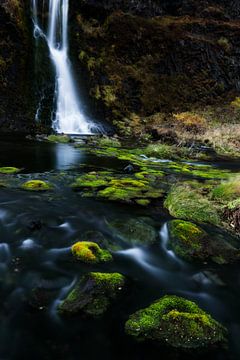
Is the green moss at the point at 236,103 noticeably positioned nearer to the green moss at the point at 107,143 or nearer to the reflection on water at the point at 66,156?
the green moss at the point at 107,143

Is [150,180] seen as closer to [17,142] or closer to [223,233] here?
[223,233]

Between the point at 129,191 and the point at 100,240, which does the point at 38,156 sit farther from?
the point at 100,240

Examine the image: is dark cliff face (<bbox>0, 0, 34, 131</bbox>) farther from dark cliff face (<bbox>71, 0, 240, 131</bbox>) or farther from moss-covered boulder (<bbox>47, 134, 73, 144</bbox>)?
dark cliff face (<bbox>71, 0, 240, 131</bbox>)

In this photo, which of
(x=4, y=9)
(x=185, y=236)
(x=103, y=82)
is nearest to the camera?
(x=185, y=236)

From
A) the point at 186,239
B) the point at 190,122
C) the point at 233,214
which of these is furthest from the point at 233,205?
the point at 190,122

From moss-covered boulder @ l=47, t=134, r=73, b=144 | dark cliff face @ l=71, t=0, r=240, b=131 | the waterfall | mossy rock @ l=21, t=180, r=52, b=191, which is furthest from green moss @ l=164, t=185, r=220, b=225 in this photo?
dark cliff face @ l=71, t=0, r=240, b=131

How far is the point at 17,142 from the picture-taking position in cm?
1759

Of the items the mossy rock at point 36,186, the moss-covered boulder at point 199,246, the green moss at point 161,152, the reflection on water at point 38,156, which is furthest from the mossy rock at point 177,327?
the green moss at point 161,152

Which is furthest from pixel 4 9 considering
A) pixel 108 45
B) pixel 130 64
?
pixel 130 64

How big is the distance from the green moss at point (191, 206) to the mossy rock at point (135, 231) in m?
0.90

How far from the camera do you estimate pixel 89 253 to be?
5352 mm

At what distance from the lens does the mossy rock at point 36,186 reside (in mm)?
8807

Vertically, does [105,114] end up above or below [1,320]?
above

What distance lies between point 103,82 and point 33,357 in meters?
27.8
